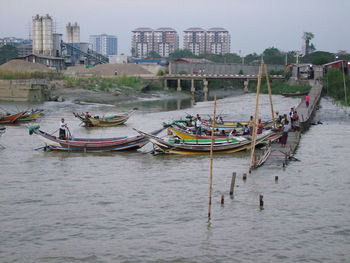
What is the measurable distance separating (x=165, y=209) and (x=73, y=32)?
358ft

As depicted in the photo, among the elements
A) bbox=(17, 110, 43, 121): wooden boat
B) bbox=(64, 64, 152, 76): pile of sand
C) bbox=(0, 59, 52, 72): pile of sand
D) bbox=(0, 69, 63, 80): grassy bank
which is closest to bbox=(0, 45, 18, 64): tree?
bbox=(64, 64, 152, 76): pile of sand

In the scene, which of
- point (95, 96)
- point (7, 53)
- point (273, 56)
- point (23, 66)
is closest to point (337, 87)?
point (95, 96)

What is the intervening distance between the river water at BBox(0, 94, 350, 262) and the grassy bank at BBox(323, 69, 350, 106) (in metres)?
26.5

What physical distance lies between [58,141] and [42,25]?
249 feet

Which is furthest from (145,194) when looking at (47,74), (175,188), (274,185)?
(47,74)

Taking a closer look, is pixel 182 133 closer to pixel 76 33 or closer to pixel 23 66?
pixel 23 66

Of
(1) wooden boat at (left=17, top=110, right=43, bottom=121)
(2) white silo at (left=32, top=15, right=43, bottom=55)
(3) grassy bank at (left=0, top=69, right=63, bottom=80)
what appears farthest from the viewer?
(2) white silo at (left=32, top=15, right=43, bottom=55)

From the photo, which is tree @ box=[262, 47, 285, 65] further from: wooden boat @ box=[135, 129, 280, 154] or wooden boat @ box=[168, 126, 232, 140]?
wooden boat @ box=[135, 129, 280, 154]

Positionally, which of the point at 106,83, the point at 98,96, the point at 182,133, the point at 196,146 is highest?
the point at 106,83

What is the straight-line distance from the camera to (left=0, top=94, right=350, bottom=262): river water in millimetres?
12773

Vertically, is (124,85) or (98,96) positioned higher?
(124,85)

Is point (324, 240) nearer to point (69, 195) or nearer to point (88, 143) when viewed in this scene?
point (69, 195)

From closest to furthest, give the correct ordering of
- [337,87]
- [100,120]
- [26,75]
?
1. [100,120]
2. [337,87]
3. [26,75]

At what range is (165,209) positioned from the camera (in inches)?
618
